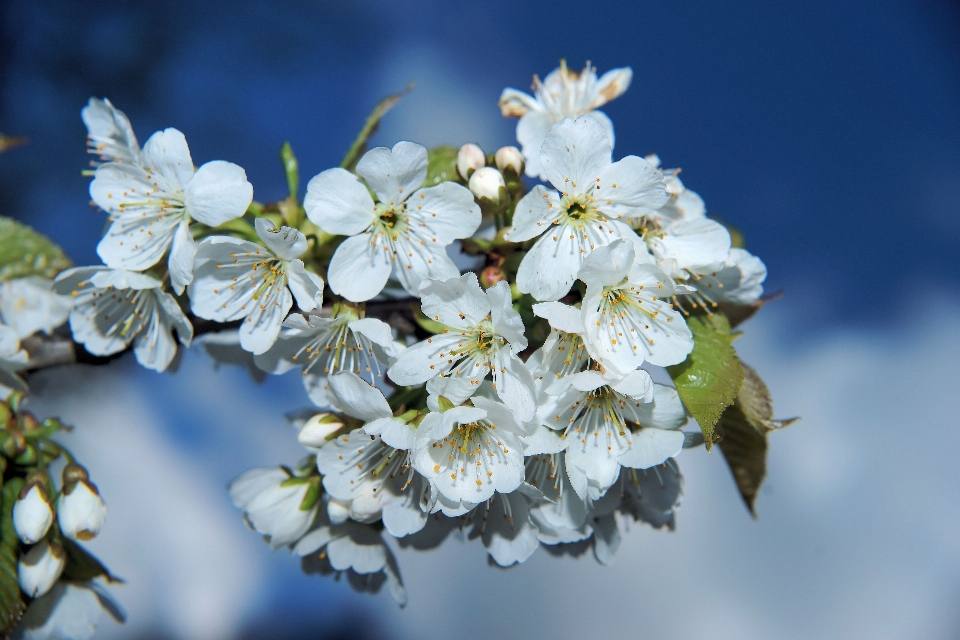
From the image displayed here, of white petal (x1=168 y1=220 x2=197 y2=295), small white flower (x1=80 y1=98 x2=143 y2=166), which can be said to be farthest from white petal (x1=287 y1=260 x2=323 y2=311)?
small white flower (x1=80 y1=98 x2=143 y2=166)

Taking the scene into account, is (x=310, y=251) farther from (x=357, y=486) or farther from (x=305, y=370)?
(x=357, y=486)

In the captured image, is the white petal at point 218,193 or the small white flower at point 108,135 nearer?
the white petal at point 218,193

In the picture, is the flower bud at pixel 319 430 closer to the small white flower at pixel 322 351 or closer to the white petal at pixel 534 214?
the small white flower at pixel 322 351

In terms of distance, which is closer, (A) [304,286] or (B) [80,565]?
(A) [304,286]

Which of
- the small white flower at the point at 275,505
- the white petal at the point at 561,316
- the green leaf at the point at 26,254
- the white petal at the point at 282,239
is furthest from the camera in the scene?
the green leaf at the point at 26,254

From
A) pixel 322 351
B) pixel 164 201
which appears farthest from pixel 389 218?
pixel 164 201

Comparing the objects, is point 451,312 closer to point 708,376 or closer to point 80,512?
point 708,376

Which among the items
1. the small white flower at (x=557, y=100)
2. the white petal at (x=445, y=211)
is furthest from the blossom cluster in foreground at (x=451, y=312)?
the small white flower at (x=557, y=100)

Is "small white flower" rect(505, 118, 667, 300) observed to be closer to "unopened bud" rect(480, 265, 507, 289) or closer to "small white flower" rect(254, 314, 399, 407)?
"unopened bud" rect(480, 265, 507, 289)
